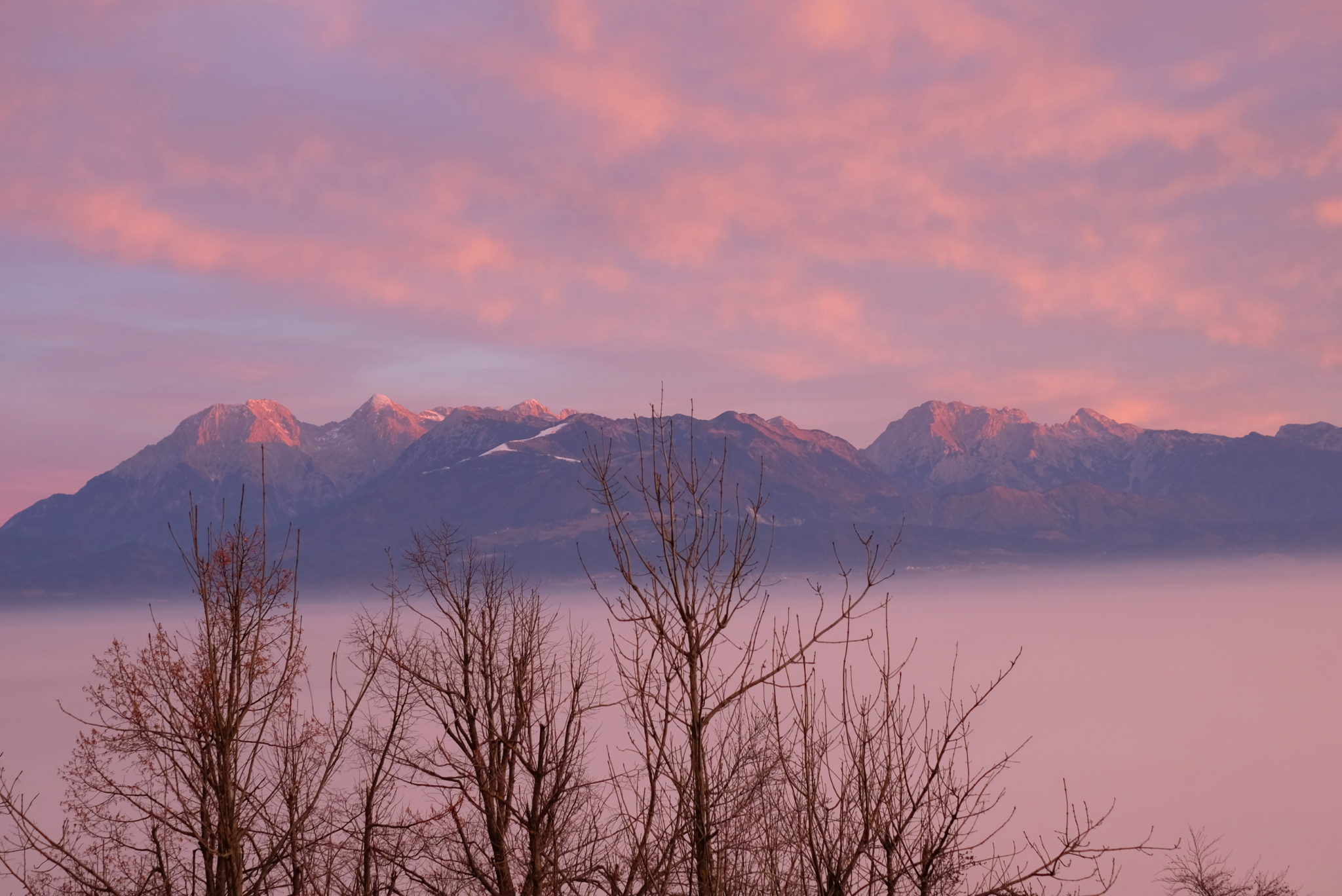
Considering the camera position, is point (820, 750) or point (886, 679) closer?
point (886, 679)

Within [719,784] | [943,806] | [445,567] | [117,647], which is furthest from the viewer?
[117,647]

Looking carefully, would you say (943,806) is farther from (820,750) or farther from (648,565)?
(648,565)

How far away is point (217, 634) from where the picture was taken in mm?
15250

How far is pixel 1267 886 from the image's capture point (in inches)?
2445

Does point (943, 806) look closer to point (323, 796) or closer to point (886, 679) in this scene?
point (886, 679)

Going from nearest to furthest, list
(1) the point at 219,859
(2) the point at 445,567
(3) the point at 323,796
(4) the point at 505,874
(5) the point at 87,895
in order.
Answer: (1) the point at 219,859 < (4) the point at 505,874 < (5) the point at 87,895 < (2) the point at 445,567 < (3) the point at 323,796

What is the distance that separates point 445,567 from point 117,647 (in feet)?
40.8

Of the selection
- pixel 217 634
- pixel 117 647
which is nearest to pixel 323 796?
pixel 117 647

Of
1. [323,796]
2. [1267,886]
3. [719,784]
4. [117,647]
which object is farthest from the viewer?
[323,796]

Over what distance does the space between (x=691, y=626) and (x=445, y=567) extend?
1139 centimetres

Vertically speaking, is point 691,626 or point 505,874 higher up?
point 691,626

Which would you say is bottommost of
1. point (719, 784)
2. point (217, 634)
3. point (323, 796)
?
point (323, 796)

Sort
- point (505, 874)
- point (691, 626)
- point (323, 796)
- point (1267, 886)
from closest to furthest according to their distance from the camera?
point (691, 626) → point (505, 874) → point (1267, 886) → point (323, 796)

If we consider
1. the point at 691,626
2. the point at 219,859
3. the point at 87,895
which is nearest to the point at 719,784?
the point at 691,626
